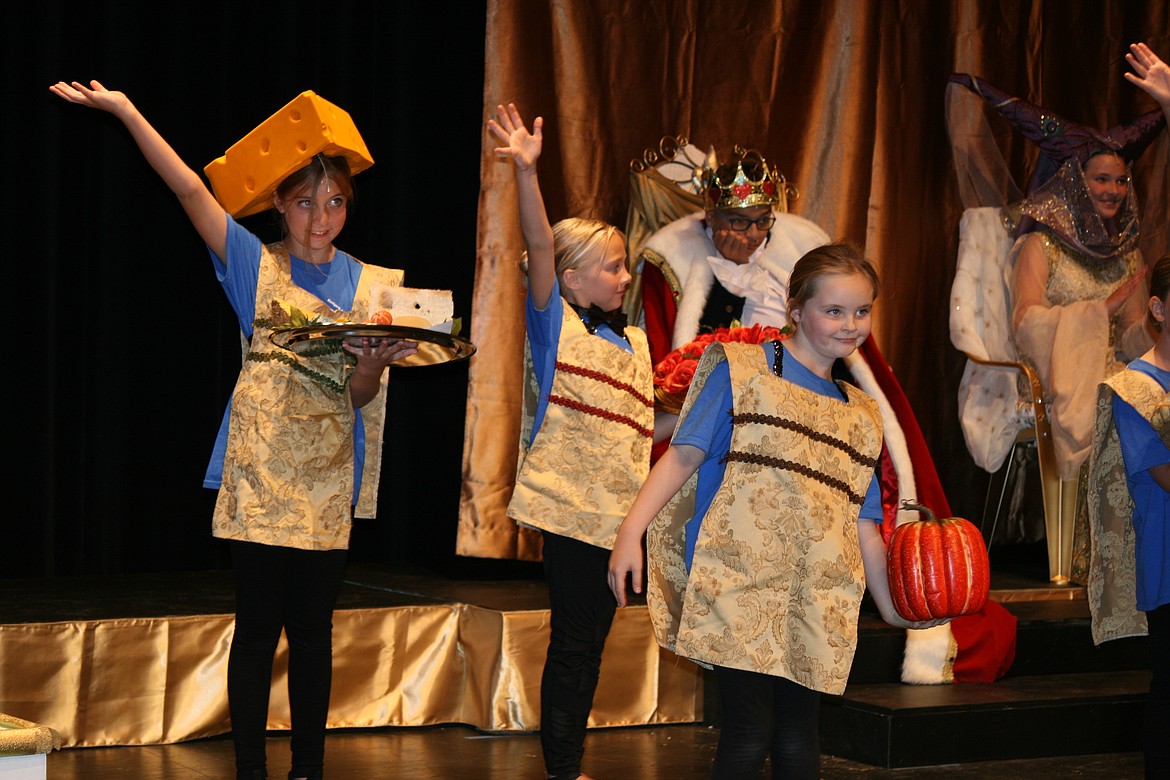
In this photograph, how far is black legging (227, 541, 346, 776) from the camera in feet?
9.64

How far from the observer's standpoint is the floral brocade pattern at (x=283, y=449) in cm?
291

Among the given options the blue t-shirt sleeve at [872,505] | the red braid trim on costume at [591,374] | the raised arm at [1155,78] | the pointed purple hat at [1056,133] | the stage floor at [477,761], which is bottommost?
the stage floor at [477,761]

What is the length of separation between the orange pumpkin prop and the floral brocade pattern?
1156mm

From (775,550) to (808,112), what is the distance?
3397 millimetres

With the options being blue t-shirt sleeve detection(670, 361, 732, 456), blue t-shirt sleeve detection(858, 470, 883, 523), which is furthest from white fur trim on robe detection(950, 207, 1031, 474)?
blue t-shirt sleeve detection(670, 361, 732, 456)

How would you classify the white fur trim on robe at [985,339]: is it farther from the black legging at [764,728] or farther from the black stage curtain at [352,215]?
the black legging at [764,728]

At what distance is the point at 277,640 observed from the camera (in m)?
3.00

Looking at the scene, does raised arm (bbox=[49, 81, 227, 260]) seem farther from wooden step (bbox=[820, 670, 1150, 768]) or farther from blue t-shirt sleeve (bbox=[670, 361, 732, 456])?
wooden step (bbox=[820, 670, 1150, 768])

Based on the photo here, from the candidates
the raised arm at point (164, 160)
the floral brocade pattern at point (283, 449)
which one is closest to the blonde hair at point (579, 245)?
the floral brocade pattern at point (283, 449)

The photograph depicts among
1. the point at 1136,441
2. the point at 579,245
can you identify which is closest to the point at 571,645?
the point at 579,245

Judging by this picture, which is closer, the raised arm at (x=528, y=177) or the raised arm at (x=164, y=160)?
the raised arm at (x=164, y=160)

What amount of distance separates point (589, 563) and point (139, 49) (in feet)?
8.25

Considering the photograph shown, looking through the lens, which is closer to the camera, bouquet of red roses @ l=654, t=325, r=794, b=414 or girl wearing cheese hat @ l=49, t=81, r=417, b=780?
girl wearing cheese hat @ l=49, t=81, r=417, b=780

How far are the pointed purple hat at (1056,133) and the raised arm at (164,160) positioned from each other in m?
3.49
